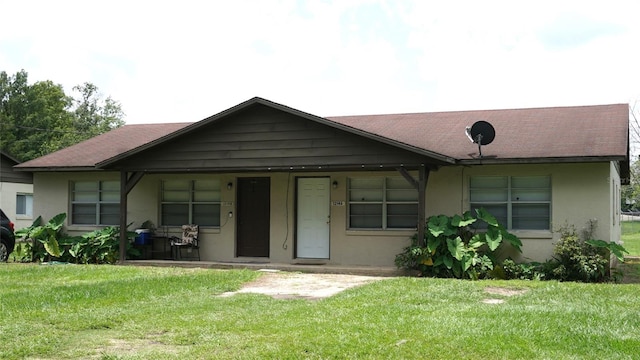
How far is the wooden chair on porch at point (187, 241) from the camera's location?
17.4 metres

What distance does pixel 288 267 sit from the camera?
15.6 m

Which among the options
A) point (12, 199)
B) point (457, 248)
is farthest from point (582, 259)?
point (12, 199)

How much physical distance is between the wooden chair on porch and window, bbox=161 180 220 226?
36 cm

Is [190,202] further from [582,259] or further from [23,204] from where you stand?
[23,204]

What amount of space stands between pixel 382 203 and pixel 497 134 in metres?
2.92

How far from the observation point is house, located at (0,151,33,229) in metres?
27.9

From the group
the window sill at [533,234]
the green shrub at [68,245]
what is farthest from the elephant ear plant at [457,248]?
the green shrub at [68,245]

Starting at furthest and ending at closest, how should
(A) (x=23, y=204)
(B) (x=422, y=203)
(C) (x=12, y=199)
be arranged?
(A) (x=23, y=204)
(C) (x=12, y=199)
(B) (x=422, y=203)

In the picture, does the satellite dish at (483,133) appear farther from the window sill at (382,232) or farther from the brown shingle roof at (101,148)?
the brown shingle roof at (101,148)

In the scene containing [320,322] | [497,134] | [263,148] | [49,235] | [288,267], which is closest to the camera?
[320,322]

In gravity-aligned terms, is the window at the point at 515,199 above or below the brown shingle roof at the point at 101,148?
below

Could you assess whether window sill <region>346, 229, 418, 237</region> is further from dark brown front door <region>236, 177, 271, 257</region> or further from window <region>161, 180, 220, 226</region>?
window <region>161, 180, 220, 226</region>

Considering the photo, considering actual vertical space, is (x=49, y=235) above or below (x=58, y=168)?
below

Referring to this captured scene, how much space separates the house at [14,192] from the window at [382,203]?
628 inches
